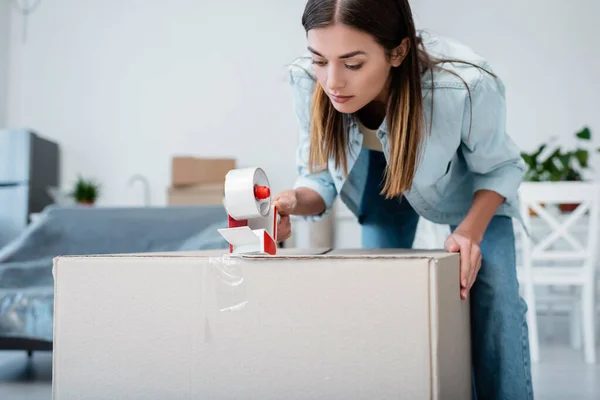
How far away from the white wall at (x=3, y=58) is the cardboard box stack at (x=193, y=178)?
4.90ft

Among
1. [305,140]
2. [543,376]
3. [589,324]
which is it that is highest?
[305,140]

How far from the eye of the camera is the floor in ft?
6.27

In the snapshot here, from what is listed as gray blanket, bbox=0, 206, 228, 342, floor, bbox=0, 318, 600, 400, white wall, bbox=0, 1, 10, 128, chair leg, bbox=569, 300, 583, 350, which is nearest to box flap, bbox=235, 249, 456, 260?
floor, bbox=0, 318, 600, 400

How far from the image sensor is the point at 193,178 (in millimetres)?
3943

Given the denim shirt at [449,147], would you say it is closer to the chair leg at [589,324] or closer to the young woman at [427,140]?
the young woman at [427,140]

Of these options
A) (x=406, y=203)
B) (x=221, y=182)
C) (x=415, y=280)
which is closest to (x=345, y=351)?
(x=415, y=280)

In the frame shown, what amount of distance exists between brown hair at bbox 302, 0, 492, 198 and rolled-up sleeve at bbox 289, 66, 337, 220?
0.21 ft

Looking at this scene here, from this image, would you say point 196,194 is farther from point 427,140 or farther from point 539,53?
point 427,140

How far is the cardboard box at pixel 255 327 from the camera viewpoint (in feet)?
2.40

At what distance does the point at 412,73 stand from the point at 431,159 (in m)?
0.15

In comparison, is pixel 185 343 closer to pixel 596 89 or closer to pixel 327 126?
pixel 327 126

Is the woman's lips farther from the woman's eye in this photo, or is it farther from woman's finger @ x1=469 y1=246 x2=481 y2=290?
woman's finger @ x1=469 y1=246 x2=481 y2=290

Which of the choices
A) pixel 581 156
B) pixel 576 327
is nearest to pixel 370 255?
pixel 576 327

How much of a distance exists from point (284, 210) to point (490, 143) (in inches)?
14.7
